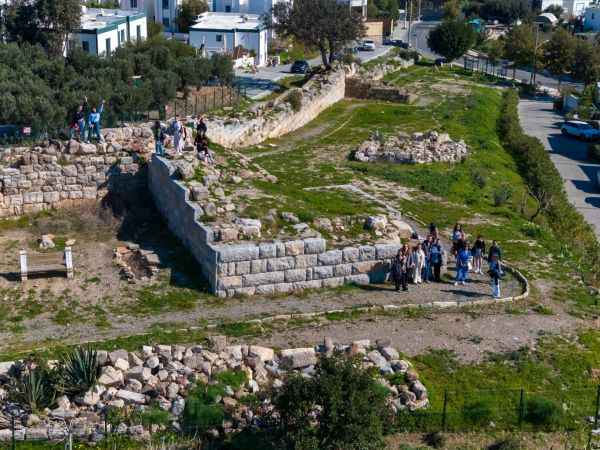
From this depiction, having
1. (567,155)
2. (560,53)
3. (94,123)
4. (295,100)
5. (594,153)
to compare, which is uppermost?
(560,53)

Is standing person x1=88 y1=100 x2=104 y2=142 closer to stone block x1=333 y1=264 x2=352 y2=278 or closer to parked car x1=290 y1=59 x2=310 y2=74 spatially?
stone block x1=333 y1=264 x2=352 y2=278

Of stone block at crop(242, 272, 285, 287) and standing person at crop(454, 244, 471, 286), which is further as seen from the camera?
standing person at crop(454, 244, 471, 286)

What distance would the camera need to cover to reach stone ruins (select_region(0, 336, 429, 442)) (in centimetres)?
1345

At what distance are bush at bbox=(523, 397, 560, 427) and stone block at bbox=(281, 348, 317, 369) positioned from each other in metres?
3.70

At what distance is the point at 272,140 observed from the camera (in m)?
36.5

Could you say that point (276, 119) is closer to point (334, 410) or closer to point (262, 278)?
point (262, 278)

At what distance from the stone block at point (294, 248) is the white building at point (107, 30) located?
3233 centimetres

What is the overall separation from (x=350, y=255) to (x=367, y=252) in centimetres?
43

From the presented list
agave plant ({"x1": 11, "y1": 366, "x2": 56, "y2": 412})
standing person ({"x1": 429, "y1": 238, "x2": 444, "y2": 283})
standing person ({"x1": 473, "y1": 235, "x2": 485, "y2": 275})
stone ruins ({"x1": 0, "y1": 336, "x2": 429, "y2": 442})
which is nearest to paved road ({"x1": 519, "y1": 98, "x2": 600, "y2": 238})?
standing person ({"x1": 473, "y1": 235, "x2": 485, "y2": 275})

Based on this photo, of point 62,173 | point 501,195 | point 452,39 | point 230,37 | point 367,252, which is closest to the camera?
point 367,252

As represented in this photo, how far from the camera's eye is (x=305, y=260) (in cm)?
1923

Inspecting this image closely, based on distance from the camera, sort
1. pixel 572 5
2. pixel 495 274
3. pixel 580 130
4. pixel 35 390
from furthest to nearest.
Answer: pixel 572 5
pixel 580 130
pixel 495 274
pixel 35 390

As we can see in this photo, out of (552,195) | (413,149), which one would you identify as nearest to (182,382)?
(413,149)

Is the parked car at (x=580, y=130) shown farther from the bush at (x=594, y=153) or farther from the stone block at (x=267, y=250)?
the stone block at (x=267, y=250)
